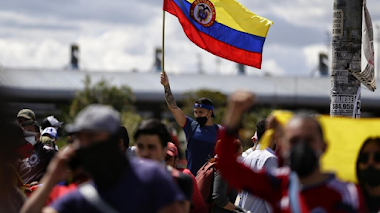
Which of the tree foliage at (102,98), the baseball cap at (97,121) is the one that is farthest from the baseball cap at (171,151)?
the tree foliage at (102,98)

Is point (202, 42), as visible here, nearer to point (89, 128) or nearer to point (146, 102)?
point (89, 128)

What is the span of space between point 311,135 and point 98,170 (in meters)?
1.24

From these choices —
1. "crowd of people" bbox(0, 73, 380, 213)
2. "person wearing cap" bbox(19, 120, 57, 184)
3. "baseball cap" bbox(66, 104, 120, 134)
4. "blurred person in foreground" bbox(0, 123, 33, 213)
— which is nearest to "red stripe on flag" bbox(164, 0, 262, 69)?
"person wearing cap" bbox(19, 120, 57, 184)

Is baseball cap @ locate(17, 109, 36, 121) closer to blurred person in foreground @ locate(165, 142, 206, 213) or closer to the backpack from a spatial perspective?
the backpack

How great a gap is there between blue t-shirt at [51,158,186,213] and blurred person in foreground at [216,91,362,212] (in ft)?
1.29

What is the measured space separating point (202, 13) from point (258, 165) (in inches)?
132

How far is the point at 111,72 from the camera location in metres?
80.2

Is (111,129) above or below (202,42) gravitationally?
below

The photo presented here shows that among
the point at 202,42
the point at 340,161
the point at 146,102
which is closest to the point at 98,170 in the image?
the point at 340,161

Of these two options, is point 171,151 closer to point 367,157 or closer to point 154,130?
point 154,130

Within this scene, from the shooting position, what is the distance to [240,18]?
36.8 ft

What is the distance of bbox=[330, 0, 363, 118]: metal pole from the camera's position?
9.26 metres

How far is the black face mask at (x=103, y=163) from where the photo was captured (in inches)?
194

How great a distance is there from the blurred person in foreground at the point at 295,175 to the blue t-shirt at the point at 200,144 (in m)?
5.00
